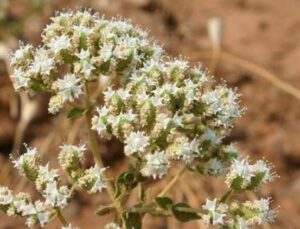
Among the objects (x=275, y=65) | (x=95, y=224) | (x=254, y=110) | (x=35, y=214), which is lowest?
(x=35, y=214)

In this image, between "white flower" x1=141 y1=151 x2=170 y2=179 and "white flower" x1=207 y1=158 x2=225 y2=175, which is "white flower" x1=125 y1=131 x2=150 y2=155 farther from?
"white flower" x1=207 y1=158 x2=225 y2=175

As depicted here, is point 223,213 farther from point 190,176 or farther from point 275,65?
point 275,65

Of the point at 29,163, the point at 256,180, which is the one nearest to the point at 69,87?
the point at 29,163

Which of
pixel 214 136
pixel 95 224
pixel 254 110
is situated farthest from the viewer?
pixel 254 110

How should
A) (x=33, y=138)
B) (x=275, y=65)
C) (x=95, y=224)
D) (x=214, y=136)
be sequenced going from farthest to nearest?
(x=275, y=65)
(x=33, y=138)
(x=95, y=224)
(x=214, y=136)

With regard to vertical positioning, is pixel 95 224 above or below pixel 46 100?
below

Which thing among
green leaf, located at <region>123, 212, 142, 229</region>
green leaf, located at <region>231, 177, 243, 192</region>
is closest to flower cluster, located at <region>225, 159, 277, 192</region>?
green leaf, located at <region>231, 177, 243, 192</region>

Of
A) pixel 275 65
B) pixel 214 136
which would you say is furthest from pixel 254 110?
pixel 214 136

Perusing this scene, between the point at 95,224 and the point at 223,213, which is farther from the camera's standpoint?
the point at 95,224
